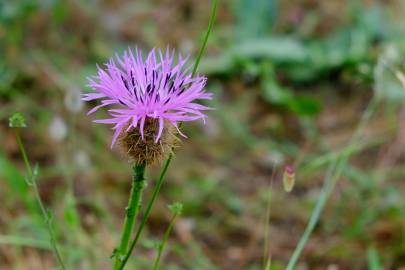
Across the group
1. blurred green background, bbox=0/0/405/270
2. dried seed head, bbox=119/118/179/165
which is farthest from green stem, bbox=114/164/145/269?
blurred green background, bbox=0/0/405/270

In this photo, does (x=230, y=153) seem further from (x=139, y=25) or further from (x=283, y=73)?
(x=139, y=25)

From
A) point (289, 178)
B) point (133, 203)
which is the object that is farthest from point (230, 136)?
point (133, 203)

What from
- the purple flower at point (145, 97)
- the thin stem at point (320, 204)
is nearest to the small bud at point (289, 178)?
the thin stem at point (320, 204)

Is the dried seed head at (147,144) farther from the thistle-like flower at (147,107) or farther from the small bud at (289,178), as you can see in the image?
the small bud at (289,178)

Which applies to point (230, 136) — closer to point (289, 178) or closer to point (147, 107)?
point (289, 178)

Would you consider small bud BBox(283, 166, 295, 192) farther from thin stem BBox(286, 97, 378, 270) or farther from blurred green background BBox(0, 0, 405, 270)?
blurred green background BBox(0, 0, 405, 270)

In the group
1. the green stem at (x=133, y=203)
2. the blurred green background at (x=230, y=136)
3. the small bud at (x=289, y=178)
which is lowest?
the green stem at (x=133, y=203)

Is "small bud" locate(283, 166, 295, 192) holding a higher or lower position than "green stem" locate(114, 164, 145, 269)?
higher
